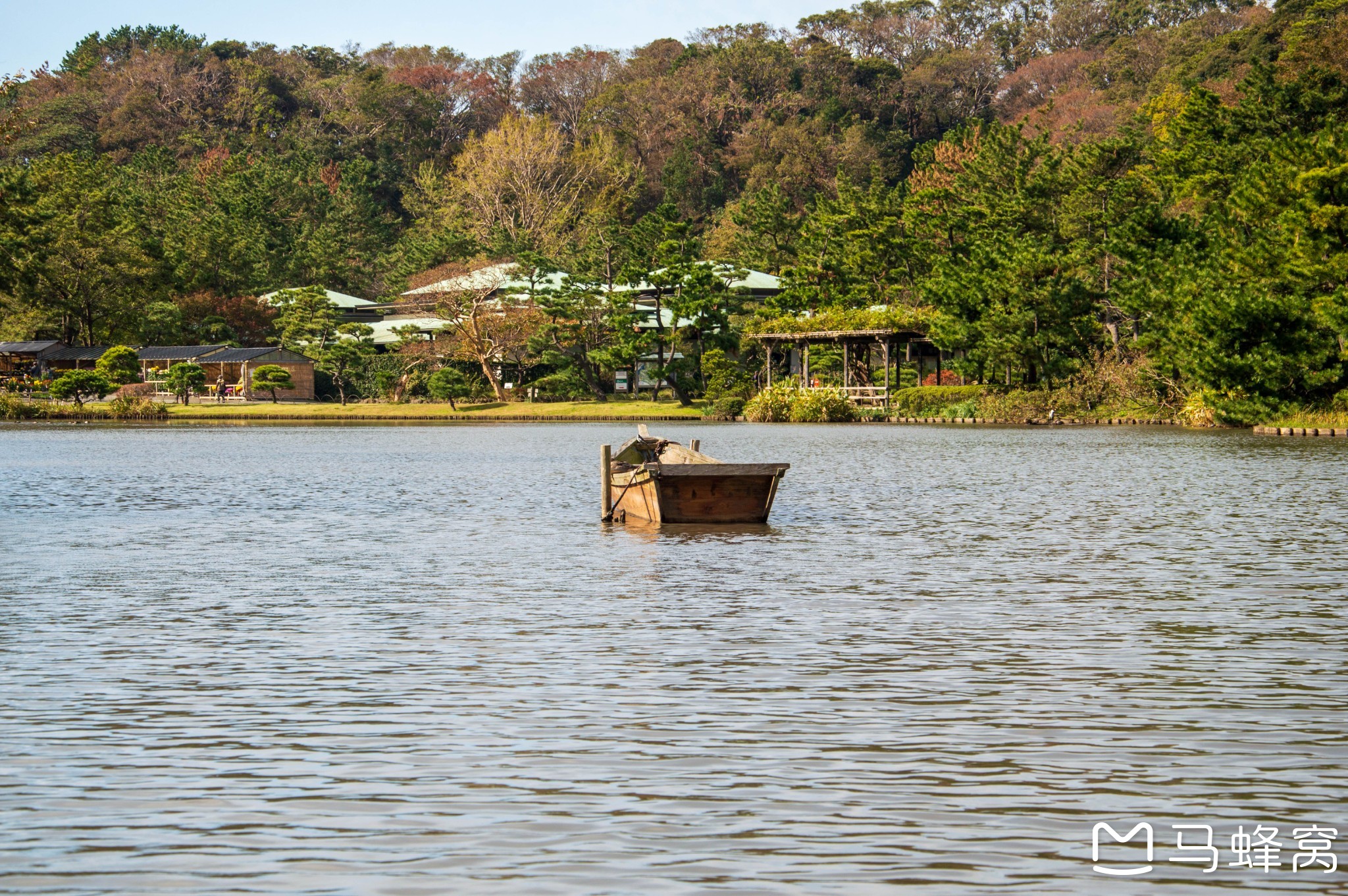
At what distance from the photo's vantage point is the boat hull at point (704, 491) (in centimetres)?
2155

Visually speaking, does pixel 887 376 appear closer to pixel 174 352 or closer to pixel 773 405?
pixel 773 405

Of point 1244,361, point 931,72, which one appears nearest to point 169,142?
point 931,72

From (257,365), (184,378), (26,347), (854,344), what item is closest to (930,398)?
(854,344)

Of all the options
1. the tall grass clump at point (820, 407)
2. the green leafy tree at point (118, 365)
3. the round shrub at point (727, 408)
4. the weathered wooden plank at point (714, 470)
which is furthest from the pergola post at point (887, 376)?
the weathered wooden plank at point (714, 470)

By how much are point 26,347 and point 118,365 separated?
9.35 meters

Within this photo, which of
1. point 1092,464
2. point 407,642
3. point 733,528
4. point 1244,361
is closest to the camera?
point 407,642

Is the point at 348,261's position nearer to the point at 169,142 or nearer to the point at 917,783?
the point at 169,142

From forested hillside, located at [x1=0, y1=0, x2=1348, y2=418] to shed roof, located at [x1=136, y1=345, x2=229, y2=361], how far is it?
7.92 ft

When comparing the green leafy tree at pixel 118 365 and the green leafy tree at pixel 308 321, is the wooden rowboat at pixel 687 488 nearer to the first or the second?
the green leafy tree at pixel 308 321

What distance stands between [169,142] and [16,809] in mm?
122979

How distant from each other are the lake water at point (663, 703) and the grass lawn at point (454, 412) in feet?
147

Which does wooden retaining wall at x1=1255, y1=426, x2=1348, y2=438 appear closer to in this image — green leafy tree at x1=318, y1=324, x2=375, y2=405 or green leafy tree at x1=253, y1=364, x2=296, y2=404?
green leafy tree at x1=318, y1=324, x2=375, y2=405

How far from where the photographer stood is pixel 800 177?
104m

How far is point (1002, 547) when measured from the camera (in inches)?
748
